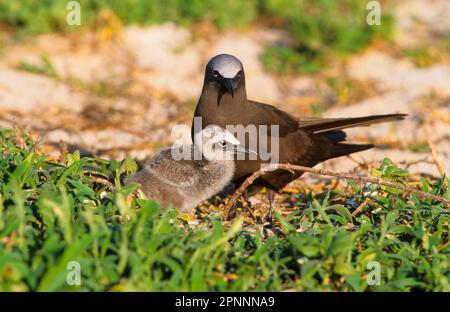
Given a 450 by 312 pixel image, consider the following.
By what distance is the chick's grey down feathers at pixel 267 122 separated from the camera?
500 centimetres

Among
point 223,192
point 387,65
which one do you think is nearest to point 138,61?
point 387,65

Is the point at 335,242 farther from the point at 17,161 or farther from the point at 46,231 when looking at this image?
the point at 17,161

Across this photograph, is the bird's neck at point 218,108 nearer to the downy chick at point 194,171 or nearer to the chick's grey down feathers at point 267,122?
the chick's grey down feathers at point 267,122

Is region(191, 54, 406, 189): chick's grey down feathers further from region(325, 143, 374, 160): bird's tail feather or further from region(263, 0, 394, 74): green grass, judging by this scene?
region(263, 0, 394, 74): green grass

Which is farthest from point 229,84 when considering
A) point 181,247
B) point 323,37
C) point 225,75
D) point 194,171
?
point 323,37

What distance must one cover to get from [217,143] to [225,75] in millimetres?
499

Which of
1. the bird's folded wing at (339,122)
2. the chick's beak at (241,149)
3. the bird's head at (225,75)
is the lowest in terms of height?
the chick's beak at (241,149)

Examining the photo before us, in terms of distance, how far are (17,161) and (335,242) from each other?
1946mm

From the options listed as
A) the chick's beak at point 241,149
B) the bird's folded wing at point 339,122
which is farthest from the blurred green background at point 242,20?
the chick's beak at point 241,149

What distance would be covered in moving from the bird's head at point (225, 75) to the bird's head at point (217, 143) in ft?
1.02

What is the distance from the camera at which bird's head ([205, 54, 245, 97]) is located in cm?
494

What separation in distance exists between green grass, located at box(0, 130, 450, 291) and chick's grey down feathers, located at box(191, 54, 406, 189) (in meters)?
0.97

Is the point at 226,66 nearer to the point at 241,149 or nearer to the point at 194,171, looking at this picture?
the point at 241,149

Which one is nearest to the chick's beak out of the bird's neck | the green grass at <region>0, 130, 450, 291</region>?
the bird's neck
